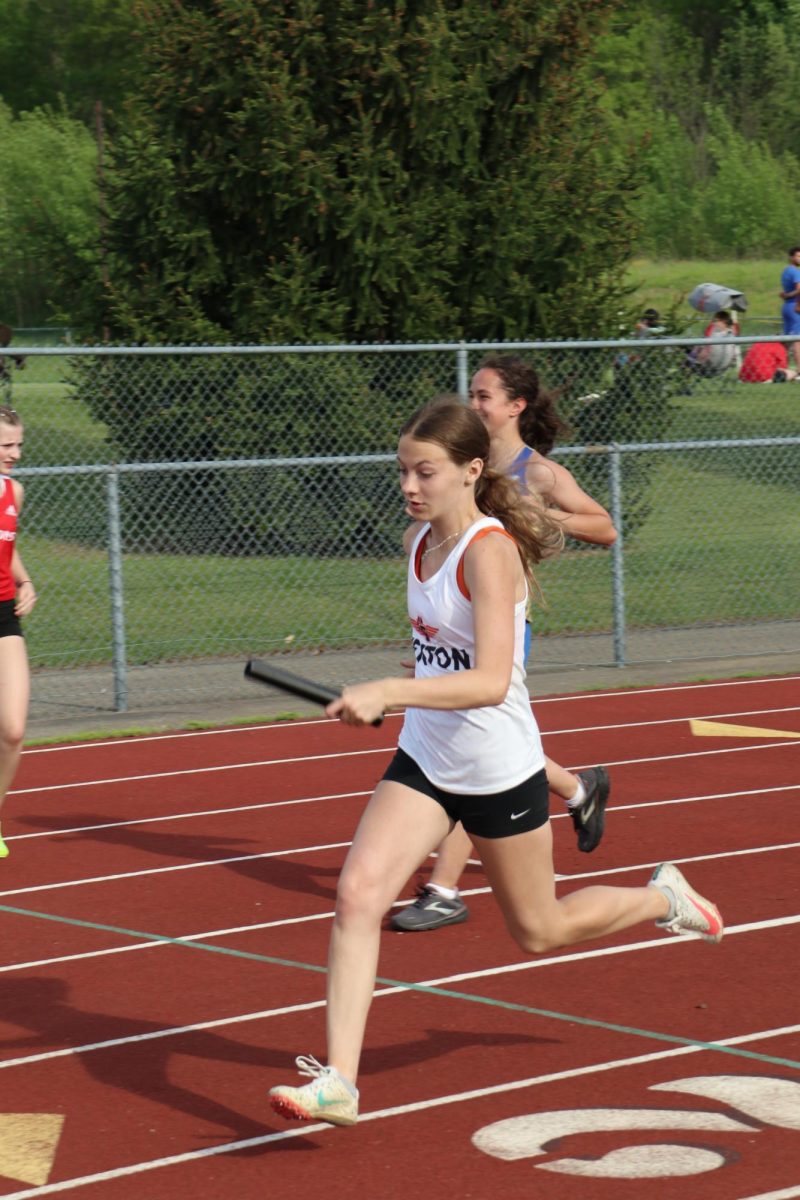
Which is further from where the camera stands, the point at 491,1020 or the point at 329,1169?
the point at 491,1020

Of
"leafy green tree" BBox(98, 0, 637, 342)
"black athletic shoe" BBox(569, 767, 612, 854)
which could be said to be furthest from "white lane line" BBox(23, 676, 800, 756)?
"leafy green tree" BBox(98, 0, 637, 342)

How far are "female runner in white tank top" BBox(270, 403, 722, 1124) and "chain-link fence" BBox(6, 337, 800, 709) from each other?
6894 mm

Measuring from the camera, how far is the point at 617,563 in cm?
1306

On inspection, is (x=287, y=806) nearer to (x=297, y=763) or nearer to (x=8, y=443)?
(x=297, y=763)

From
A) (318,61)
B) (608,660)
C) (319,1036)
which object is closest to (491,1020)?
(319,1036)

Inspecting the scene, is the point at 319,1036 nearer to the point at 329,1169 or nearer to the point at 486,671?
the point at 329,1169

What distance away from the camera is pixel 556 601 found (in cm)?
1520

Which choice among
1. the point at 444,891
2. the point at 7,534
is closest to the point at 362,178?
the point at 7,534

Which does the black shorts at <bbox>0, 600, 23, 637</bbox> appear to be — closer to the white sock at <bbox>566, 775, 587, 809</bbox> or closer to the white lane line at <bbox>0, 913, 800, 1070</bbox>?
the white lane line at <bbox>0, 913, 800, 1070</bbox>

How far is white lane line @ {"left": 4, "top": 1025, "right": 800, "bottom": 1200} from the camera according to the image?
14.5ft

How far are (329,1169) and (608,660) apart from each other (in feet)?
30.4

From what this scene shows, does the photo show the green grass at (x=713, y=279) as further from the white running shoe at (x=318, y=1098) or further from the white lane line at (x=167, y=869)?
the white running shoe at (x=318, y=1098)

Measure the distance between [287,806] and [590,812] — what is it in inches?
85.5

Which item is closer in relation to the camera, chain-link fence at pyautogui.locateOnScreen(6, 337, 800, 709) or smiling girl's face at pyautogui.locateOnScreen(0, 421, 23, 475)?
smiling girl's face at pyautogui.locateOnScreen(0, 421, 23, 475)
